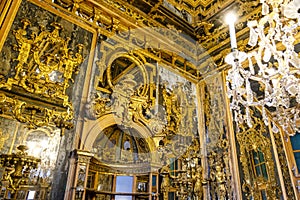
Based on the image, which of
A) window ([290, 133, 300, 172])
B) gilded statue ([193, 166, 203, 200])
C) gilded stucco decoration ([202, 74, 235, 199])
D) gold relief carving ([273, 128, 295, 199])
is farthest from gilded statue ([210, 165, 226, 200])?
window ([290, 133, 300, 172])

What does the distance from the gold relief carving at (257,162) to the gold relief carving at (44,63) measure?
378cm

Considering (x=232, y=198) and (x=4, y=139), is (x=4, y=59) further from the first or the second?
(x=232, y=198)

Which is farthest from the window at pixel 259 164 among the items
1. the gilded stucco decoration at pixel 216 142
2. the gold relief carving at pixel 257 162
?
the gilded stucco decoration at pixel 216 142

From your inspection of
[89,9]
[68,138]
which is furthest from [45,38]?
[68,138]

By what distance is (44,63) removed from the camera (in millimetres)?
3791

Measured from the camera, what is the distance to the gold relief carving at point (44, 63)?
3.52 metres

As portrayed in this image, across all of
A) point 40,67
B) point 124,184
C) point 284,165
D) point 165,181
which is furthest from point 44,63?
point 284,165

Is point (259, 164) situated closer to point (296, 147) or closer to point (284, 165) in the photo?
point (284, 165)

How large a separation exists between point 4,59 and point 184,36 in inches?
173

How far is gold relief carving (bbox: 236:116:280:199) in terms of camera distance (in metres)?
4.77

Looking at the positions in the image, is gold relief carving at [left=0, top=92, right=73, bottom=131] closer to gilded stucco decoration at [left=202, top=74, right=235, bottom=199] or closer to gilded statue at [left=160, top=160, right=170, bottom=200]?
gilded statue at [left=160, top=160, right=170, bottom=200]

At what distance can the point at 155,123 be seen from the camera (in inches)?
190

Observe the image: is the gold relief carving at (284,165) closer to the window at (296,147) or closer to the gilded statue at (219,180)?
the window at (296,147)

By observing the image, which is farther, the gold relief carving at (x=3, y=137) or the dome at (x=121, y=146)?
the dome at (x=121, y=146)
